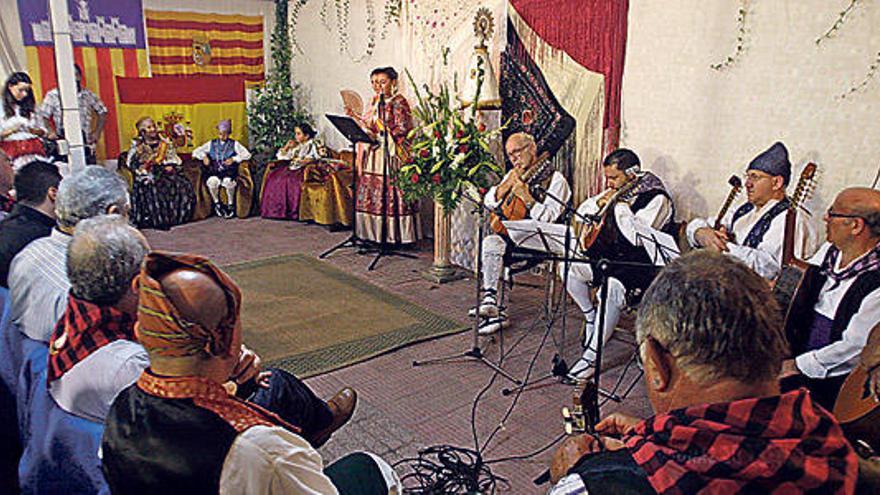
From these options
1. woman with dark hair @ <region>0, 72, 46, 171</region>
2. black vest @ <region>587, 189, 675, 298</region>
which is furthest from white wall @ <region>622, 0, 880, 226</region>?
woman with dark hair @ <region>0, 72, 46, 171</region>

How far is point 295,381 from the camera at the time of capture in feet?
6.82

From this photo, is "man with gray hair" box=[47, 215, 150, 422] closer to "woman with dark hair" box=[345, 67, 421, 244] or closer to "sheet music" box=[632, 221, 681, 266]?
"sheet music" box=[632, 221, 681, 266]

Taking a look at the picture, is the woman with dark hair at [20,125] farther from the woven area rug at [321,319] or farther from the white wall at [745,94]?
the white wall at [745,94]

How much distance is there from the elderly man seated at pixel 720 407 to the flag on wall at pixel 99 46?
283 inches

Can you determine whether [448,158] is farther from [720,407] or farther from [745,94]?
[720,407]

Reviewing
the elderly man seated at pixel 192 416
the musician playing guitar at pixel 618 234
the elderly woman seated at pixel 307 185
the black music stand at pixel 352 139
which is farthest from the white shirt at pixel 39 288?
the elderly woman seated at pixel 307 185

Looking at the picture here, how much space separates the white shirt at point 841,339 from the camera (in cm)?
223

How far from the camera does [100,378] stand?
158 centimetres

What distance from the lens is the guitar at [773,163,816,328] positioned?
258 cm

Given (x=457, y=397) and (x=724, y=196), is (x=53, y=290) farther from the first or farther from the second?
(x=724, y=196)

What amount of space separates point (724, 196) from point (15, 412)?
3.73 m

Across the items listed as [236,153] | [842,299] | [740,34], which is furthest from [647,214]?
[236,153]

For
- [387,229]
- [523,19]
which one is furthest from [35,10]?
[523,19]

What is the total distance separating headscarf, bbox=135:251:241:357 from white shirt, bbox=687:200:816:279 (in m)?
2.45
